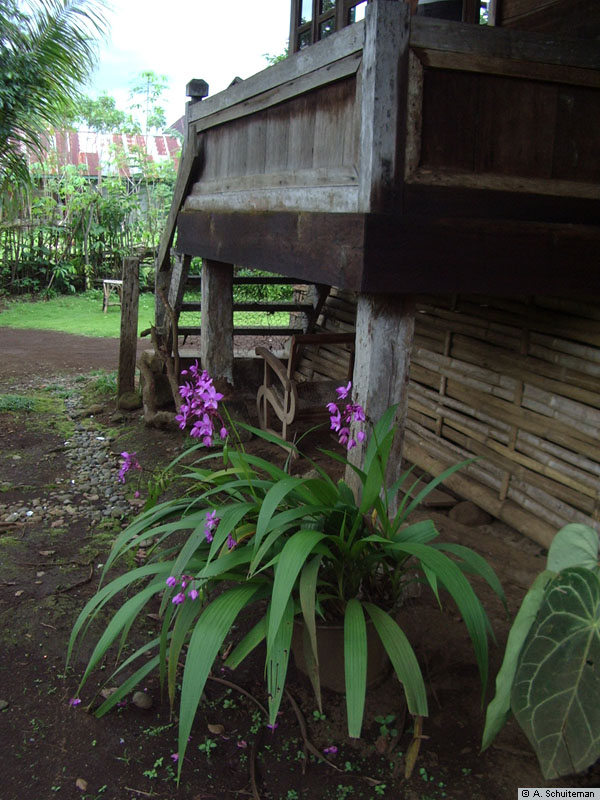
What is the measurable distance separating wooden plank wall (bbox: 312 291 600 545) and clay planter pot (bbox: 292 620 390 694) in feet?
5.16

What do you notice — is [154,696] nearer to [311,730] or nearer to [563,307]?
[311,730]

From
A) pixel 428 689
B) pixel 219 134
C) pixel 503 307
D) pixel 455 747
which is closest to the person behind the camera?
pixel 455 747

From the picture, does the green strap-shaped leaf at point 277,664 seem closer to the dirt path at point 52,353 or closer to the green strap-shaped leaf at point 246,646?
the green strap-shaped leaf at point 246,646

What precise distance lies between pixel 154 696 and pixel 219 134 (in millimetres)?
3794

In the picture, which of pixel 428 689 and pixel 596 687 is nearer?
pixel 596 687

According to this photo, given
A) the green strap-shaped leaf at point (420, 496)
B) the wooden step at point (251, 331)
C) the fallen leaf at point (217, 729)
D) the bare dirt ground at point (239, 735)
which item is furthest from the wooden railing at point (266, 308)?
the fallen leaf at point (217, 729)

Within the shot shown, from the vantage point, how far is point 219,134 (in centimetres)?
505

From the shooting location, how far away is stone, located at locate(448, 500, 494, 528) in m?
4.29

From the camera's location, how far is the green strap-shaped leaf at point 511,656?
5.37 ft

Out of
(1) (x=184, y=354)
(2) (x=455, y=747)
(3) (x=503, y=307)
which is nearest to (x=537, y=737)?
(2) (x=455, y=747)

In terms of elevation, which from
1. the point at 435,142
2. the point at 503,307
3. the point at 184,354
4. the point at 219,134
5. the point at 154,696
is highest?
the point at 219,134

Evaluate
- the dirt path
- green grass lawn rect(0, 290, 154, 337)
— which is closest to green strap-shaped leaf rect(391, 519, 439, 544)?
the dirt path

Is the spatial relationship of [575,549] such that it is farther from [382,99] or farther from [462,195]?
[382,99]

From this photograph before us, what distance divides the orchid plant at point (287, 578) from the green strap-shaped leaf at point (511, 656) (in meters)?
0.42
